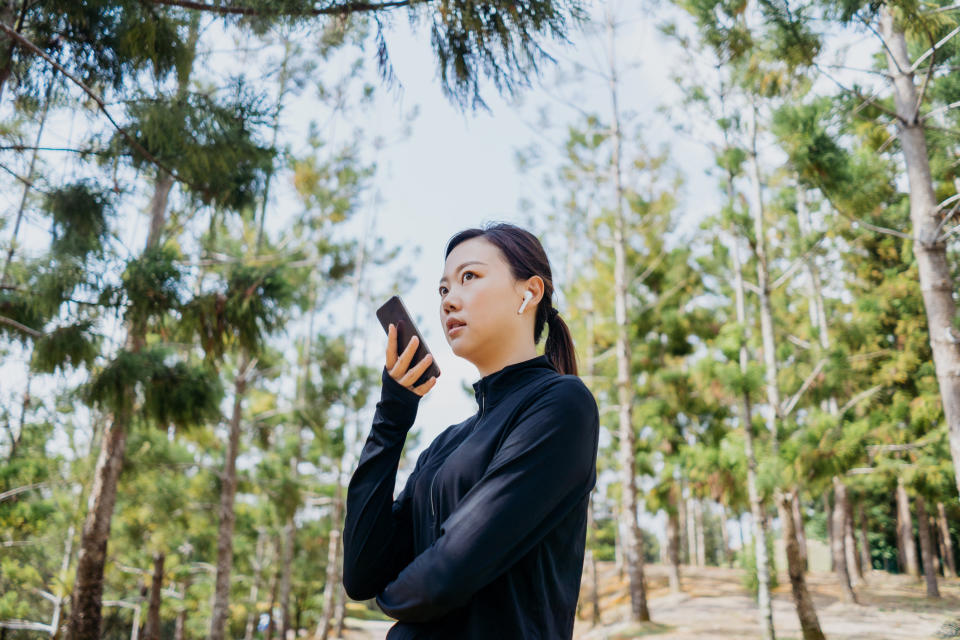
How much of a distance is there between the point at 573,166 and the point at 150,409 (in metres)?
9.40

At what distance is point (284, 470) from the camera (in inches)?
477

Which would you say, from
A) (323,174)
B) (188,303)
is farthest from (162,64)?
(323,174)

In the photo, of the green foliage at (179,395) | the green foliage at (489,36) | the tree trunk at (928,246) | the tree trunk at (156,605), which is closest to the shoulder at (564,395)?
the green foliage at (489,36)

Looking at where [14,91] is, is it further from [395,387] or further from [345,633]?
[345,633]

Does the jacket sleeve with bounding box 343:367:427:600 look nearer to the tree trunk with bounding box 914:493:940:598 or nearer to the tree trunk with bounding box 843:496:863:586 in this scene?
the tree trunk with bounding box 843:496:863:586

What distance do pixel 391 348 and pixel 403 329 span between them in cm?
4

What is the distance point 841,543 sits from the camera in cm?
1275

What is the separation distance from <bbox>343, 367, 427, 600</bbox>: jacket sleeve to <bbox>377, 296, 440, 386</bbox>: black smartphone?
0.05m

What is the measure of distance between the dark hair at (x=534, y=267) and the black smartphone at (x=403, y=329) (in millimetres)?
170

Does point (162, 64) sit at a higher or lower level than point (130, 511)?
higher

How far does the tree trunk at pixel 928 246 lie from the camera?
4809 millimetres

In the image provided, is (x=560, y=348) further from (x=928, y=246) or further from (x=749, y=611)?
(x=749, y=611)

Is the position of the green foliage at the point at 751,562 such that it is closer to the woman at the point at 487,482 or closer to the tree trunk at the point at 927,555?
the tree trunk at the point at 927,555

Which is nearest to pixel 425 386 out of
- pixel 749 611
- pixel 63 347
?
pixel 63 347
